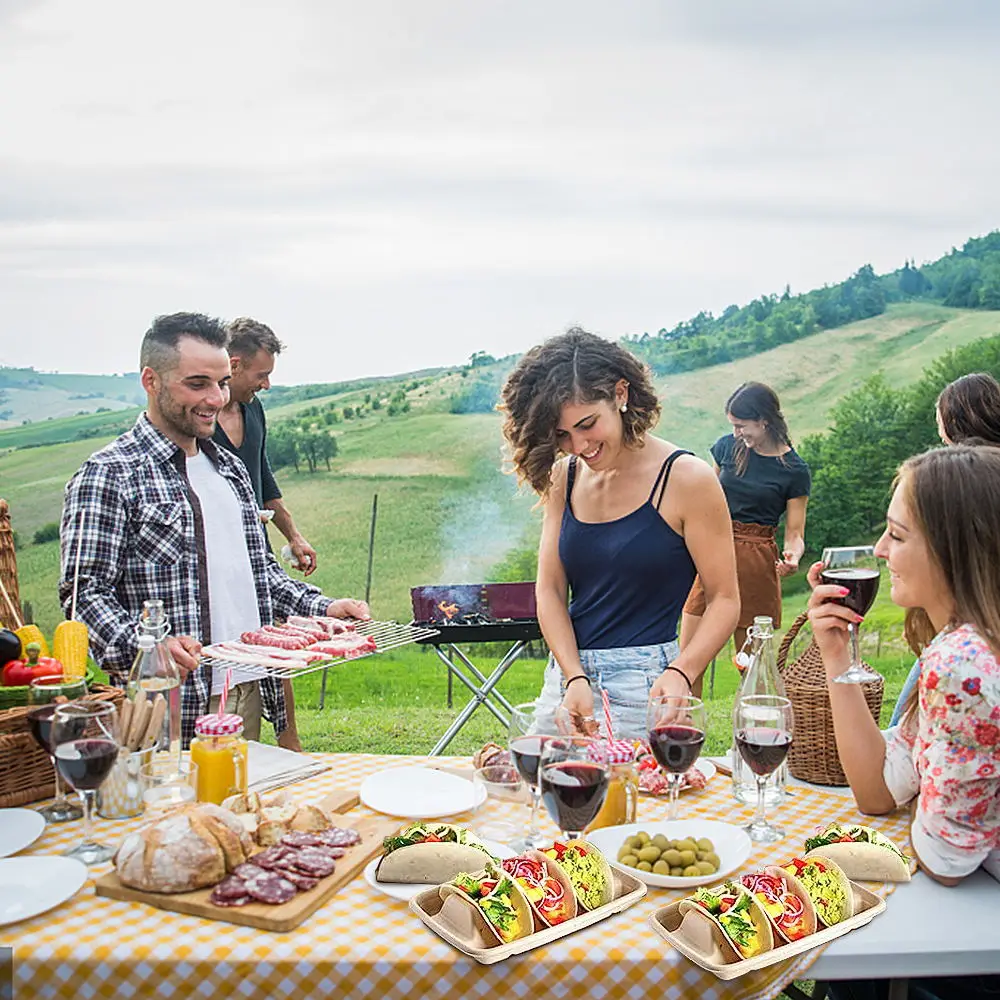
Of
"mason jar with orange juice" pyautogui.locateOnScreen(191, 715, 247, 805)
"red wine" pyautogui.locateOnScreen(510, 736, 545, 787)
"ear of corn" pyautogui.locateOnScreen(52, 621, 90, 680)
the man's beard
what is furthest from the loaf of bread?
the man's beard

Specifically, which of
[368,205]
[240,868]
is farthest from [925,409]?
[240,868]

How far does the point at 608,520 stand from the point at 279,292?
20.4 ft

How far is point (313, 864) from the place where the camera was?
65.2 inches

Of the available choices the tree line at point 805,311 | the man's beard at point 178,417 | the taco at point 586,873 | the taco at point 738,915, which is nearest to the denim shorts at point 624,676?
the taco at point 586,873

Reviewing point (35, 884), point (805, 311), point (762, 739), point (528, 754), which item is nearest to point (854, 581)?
point (762, 739)

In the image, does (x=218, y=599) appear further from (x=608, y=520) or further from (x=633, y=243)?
(x=633, y=243)

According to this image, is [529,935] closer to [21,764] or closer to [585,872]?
[585,872]

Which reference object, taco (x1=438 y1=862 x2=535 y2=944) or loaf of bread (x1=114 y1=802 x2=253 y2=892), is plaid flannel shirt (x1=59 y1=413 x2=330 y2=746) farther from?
taco (x1=438 y1=862 x2=535 y2=944)

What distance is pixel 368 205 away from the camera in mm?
8562

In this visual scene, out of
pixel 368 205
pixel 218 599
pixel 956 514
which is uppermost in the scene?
pixel 368 205

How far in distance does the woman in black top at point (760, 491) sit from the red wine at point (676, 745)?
369 cm

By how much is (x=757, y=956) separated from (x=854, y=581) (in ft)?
2.54

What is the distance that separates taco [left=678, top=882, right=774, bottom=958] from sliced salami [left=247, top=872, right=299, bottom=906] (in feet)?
1.86

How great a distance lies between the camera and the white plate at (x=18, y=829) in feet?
5.84
